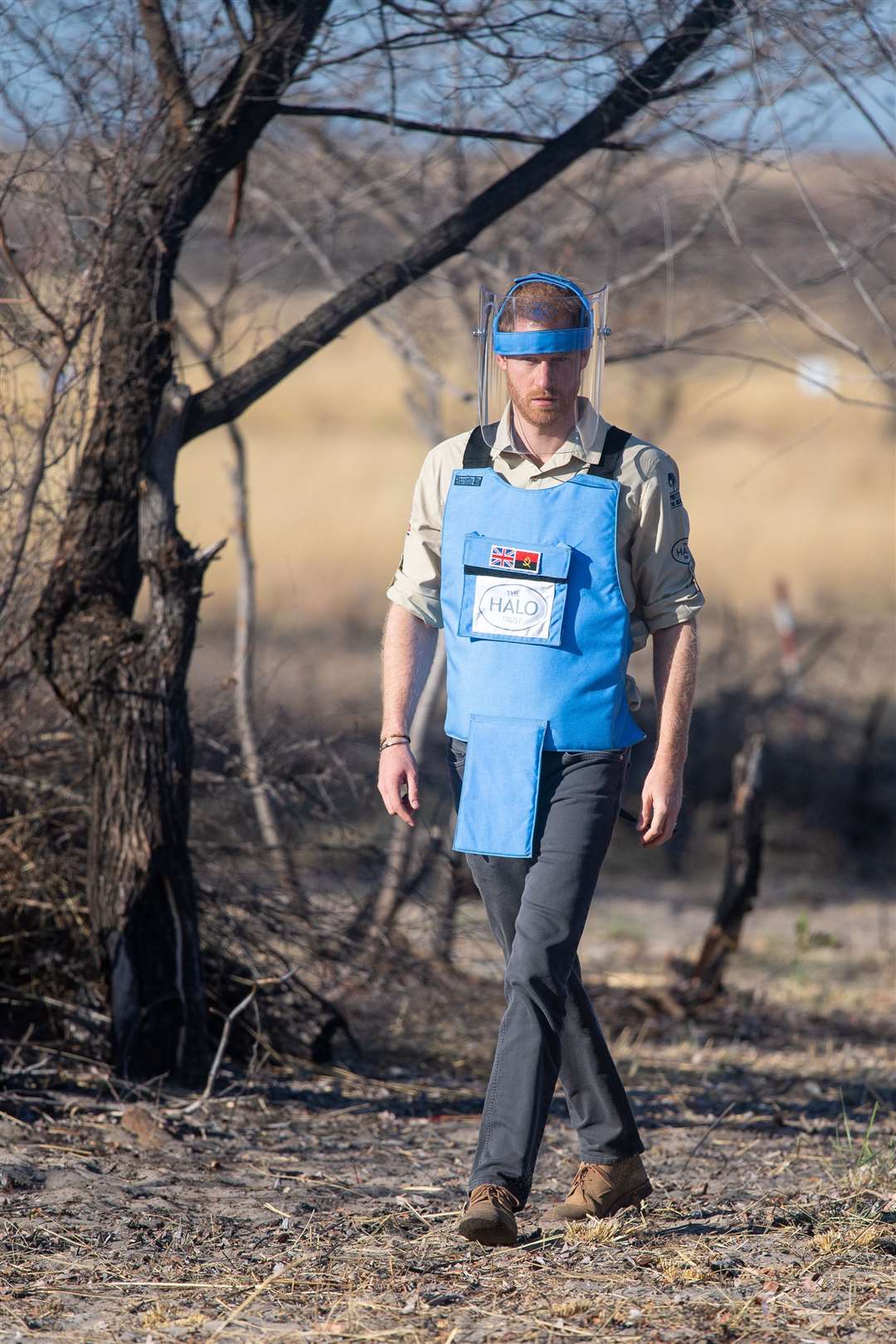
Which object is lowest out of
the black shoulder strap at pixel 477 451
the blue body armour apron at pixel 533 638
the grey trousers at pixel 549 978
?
the grey trousers at pixel 549 978

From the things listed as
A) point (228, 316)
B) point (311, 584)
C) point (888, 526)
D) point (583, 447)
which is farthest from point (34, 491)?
point (888, 526)

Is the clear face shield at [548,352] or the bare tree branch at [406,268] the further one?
the bare tree branch at [406,268]

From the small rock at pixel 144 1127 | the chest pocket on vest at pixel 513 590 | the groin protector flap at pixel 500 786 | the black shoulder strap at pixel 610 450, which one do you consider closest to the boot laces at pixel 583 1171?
the groin protector flap at pixel 500 786

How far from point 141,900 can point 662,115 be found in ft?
8.93

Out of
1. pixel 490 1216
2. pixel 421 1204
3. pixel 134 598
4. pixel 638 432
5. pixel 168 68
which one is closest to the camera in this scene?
pixel 490 1216

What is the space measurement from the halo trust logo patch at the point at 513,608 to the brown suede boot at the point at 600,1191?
3.88ft

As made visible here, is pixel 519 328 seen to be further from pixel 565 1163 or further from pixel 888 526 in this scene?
pixel 888 526

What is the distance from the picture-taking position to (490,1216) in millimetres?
3064

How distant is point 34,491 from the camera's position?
14.6 feet

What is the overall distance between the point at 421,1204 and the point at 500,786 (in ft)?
3.82

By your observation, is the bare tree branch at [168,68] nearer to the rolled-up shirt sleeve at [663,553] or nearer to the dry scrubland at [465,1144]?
the dry scrubland at [465,1144]

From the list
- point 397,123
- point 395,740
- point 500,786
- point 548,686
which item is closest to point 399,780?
point 395,740

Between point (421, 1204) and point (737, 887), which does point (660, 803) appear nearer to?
point (421, 1204)

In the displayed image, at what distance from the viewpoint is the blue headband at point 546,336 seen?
3213 millimetres
